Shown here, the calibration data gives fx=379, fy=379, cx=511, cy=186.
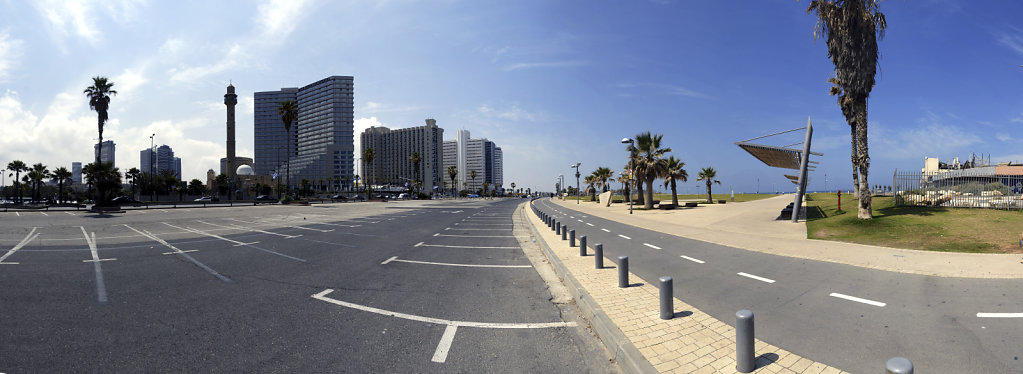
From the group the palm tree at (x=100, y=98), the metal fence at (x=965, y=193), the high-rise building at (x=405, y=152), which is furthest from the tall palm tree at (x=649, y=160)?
the high-rise building at (x=405, y=152)

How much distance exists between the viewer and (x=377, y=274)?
8.77 metres

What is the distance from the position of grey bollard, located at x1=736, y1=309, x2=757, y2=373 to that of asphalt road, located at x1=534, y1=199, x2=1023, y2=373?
101 centimetres

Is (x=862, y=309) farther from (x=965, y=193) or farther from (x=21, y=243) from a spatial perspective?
(x=21, y=243)

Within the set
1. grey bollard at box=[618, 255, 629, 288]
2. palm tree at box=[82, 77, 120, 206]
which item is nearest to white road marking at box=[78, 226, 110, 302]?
grey bollard at box=[618, 255, 629, 288]

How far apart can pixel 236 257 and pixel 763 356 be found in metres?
12.6

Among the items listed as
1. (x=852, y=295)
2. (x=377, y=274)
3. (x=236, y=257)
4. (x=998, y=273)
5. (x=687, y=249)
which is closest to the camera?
(x=852, y=295)

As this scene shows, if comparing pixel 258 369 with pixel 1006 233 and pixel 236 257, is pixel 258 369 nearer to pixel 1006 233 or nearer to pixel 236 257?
pixel 236 257

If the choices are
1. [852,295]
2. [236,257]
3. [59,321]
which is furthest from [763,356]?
[236,257]

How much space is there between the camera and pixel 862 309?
5.81 meters

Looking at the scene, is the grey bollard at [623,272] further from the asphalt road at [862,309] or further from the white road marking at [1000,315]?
the white road marking at [1000,315]

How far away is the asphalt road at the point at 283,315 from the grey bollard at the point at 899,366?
7.48 feet

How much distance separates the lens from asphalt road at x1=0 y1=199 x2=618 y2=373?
425 centimetres

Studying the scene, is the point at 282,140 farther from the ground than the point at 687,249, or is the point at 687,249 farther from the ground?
the point at 282,140

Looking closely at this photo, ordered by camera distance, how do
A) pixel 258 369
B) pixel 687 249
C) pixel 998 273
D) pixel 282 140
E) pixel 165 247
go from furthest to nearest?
pixel 282 140
pixel 165 247
pixel 687 249
pixel 998 273
pixel 258 369
